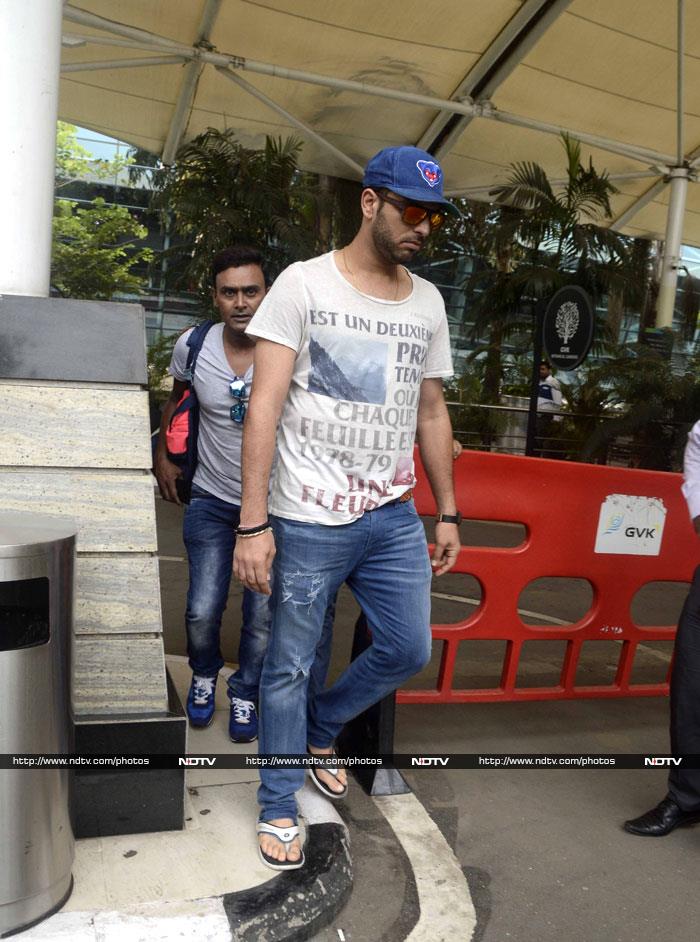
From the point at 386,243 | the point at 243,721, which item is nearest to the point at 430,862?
the point at 243,721

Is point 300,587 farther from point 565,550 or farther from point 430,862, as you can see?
point 565,550

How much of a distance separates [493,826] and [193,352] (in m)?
2.11

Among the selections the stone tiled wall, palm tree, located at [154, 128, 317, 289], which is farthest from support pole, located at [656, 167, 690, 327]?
the stone tiled wall

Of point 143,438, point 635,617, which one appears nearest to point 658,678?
point 635,617

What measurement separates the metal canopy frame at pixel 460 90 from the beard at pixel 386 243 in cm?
864

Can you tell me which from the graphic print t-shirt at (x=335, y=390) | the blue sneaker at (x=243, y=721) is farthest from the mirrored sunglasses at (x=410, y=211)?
the blue sneaker at (x=243, y=721)

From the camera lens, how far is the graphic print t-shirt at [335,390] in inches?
109

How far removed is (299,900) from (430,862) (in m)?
0.61

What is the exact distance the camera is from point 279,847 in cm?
283

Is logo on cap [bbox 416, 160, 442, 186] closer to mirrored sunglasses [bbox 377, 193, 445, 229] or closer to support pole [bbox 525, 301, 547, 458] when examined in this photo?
mirrored sunglasses [bbox 377, 193, 445, 229]

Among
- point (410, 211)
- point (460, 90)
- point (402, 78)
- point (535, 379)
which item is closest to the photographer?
point (410, 211)

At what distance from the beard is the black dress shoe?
2210mm

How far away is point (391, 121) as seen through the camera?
526 inches

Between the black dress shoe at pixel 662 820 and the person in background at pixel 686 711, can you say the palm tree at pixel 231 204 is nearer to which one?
the person in background at pixel 686 711
